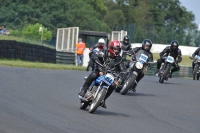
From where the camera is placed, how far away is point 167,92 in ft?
60.2

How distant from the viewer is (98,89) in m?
11.1

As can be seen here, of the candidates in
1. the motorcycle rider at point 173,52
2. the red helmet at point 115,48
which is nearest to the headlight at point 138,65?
the red helmet at point 115,48

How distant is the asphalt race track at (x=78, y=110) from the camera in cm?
909

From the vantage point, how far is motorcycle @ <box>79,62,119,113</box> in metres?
10.9

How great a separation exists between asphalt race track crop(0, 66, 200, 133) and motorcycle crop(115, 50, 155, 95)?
23 cm

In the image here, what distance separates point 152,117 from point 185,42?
51.4 meters

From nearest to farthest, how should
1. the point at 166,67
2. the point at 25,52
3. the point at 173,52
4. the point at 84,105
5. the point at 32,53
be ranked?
1. the point at 84,105
2. the point at 166,67
3. the point at 173,52
4. the point at 25,52
5. the point at 32,53

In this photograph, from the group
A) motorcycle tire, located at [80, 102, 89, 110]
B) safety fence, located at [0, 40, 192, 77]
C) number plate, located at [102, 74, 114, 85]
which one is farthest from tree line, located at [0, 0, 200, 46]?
number plate, located at [102, 74, 114, 85]

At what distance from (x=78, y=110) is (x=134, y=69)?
457cm

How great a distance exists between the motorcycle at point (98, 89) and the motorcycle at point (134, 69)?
13.5ft

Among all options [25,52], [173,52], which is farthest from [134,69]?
[25,52]

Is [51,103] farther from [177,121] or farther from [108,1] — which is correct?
[108,1]

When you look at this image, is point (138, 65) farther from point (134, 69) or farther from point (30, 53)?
point (30, 53)

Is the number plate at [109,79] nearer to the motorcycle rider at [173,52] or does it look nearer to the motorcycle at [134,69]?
the motorcycle at [134,69]
